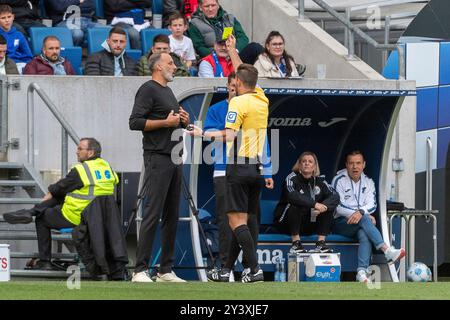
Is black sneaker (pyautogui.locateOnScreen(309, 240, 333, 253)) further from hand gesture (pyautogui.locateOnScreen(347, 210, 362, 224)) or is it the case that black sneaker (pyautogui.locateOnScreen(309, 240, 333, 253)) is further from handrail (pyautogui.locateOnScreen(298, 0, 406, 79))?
handrail (pyautogui.locateOnScreen(298, 0, 406, 79))

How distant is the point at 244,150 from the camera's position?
43.1 ft

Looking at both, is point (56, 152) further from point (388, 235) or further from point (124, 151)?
point (388, 235)

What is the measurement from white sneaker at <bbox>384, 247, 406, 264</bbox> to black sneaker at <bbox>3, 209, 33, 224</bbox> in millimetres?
3786

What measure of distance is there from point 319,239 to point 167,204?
276 cm

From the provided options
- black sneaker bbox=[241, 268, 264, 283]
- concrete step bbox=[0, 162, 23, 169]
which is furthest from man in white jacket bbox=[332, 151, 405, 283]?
concrete step bbox=[0, 162, 23, 169]

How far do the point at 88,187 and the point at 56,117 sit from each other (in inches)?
52.7

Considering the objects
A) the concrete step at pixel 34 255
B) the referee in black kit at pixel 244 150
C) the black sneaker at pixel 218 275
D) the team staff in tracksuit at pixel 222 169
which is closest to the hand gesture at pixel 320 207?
the black sneaker at pixel 218 275

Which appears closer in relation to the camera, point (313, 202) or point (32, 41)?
point (313, 202)

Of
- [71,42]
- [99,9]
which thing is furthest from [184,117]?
[99,9]

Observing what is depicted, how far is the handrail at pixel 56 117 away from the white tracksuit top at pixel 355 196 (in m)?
2.94
